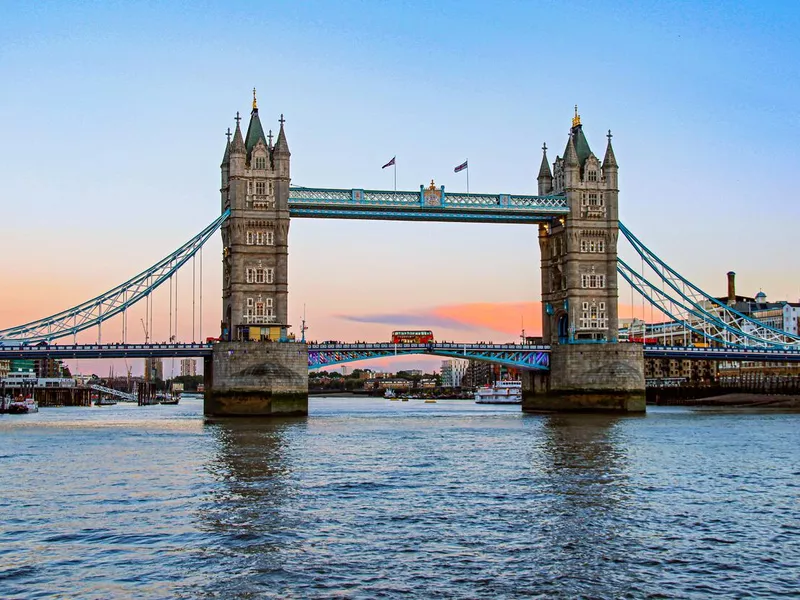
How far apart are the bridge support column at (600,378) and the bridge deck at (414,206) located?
13.2m

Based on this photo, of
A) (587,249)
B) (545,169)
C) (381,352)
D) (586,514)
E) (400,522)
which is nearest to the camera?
(400,522)

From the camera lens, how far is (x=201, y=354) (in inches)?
3191

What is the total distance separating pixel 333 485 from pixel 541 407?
62297 mm

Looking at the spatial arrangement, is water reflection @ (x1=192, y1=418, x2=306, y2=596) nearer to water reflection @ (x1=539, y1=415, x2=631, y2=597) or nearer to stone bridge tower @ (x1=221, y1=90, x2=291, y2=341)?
water reflection @ (x1=539, y1=415, x2=631, y2=597)

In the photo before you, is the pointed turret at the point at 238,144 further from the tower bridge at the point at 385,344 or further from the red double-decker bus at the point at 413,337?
the red double-decker bus at the point at 413,337

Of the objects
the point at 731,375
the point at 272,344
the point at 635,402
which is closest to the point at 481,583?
the point at 272,344

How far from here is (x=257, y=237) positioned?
81750 millimetres

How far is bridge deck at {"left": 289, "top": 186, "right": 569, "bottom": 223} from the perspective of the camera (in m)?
83.9

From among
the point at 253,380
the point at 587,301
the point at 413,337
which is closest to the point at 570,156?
the point at 587,301

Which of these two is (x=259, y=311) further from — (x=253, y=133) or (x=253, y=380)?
(x=253, y=133)

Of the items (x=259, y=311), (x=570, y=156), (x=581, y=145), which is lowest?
(x=259, y=311)

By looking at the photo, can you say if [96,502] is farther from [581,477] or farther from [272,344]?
[272,344]

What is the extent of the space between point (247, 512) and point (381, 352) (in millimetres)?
58834

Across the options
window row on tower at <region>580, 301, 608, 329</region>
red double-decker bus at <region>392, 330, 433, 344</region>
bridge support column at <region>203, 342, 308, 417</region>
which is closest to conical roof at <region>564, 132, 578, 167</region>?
window row on tower at <region>580, 301, 608, 329</region>
